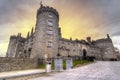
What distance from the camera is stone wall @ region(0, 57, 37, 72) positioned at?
2050 centimetres

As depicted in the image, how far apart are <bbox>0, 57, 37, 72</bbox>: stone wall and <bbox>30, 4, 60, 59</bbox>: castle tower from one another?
18.2ft

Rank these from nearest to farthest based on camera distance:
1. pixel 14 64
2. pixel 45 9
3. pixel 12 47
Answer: pixel 14 64, pixel 45 9, pixel 12 47

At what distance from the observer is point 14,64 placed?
22188mm

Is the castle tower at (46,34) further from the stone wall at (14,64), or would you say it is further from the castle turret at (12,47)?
Answer: the castle turret at (12,47)

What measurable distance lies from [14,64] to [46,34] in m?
12.9

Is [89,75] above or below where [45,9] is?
below

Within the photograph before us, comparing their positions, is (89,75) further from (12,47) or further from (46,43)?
(12,47)

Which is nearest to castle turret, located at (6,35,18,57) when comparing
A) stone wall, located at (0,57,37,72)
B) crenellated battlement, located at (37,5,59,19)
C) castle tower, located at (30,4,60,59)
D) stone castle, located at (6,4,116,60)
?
stone castle, located at (6,4,116,60)

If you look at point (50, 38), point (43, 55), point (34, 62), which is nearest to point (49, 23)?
point (50, 38)

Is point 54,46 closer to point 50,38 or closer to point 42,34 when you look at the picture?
point 50,38

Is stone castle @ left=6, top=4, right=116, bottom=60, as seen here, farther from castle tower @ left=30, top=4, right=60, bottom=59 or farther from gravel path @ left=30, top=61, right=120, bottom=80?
gravel path @ left=30, top=61, right=120, bottom=80

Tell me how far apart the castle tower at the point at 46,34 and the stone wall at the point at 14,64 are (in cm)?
556

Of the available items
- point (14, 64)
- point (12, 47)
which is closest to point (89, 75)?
point (14, 64)

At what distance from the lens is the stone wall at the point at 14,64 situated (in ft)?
67.3
